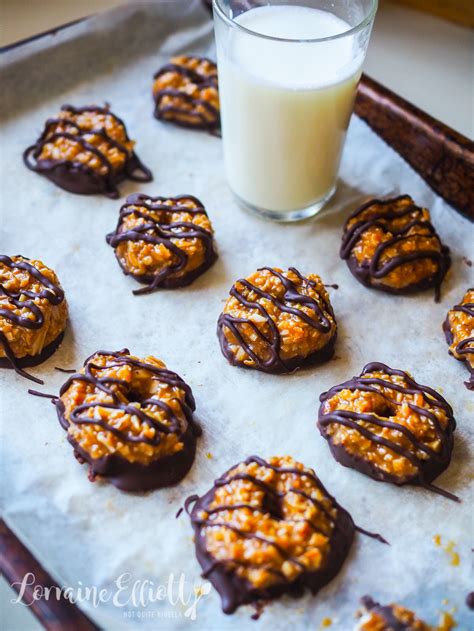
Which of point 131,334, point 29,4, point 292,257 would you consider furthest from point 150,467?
point 29,4

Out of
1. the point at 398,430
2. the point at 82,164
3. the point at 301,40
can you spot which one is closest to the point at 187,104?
the point at 82,164

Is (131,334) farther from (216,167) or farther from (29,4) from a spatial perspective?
(29,4)

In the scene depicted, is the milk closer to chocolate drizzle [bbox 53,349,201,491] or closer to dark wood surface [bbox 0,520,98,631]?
chocolate drizzle [bbox 53,349,201,491]

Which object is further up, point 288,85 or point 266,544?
point 288,85

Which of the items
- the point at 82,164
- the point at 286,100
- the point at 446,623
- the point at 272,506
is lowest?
the point at 446,623

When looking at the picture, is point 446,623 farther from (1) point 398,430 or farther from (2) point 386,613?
(1) point 398,430

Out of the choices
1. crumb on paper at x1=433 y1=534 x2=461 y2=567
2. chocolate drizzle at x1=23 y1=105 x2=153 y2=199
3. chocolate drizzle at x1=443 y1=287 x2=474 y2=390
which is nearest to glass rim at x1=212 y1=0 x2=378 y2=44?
chocolate drizzle at x1=23 y1=105 x2=153 y2=199

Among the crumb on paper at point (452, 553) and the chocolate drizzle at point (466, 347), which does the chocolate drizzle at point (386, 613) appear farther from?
the chocolate drizzle at point (466, 347)
